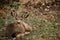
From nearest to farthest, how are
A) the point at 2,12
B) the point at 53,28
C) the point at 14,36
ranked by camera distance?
the point at 14,36
the point at 53,28
the point at 2,12

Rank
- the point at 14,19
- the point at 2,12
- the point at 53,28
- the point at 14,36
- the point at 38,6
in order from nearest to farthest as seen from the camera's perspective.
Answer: the point at 14,36 → the point at 53,28 → the point at 14,19 → the point at 2,12 → the point at 38,6

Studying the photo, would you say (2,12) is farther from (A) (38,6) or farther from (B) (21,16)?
(A) (38,6)

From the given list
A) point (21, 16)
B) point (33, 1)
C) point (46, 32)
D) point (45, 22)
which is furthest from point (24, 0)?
point (46, 32)

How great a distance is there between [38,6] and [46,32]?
1.81 metres

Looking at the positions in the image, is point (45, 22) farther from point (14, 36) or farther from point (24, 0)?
point (24, 0)

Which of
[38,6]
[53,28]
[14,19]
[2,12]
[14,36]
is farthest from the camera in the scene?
[38,6]

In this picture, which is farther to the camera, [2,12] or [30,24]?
[2,12]

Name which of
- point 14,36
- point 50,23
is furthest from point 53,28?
point 14,36

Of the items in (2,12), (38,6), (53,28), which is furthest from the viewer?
(38,6)

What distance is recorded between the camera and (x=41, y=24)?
5.60 metres

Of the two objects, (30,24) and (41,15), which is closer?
(30,24)

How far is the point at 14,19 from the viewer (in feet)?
19.4

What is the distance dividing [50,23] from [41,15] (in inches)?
26.4

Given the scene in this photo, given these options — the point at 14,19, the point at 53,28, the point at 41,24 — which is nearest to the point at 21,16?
the point at 14,19
